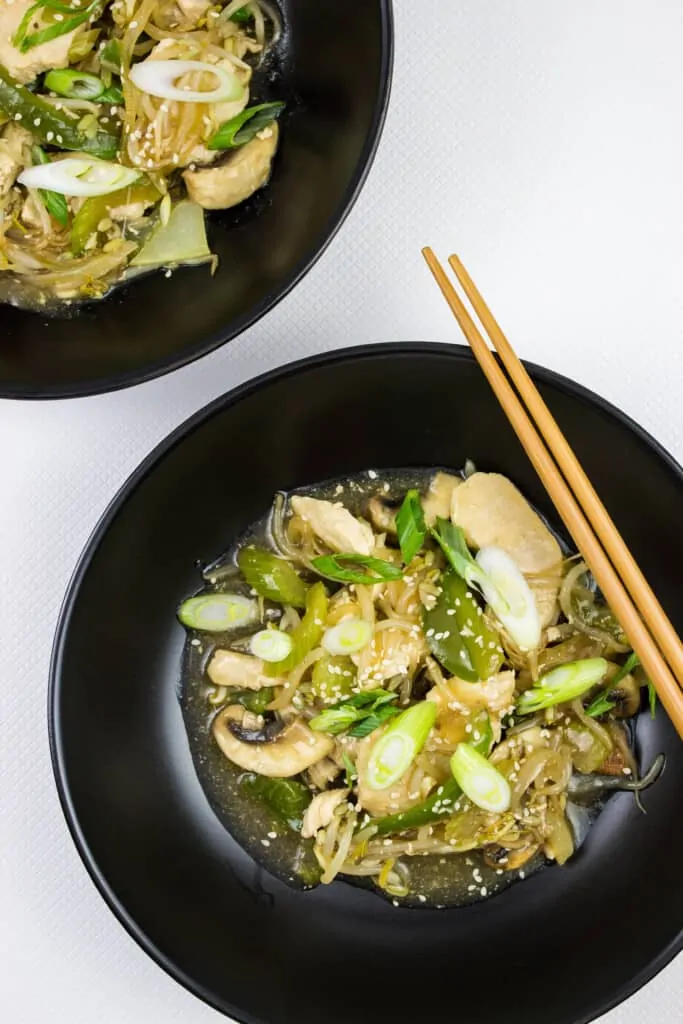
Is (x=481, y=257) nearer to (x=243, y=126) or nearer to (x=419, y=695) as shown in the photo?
(x=243, y=126)

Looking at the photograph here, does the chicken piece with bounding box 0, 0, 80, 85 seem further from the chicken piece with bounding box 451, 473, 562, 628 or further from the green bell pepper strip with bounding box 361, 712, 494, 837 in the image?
the green bell pepper strip with bounding box 361, 712, 494, 837

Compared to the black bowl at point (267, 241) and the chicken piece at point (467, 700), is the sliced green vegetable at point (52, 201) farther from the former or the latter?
the chicken piece at point (467, 700)

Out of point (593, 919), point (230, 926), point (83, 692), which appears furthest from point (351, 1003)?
point (83, 692)

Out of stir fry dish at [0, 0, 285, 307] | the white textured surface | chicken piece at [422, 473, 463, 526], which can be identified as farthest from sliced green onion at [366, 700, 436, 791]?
stir fry dish at [0, 0, 285, 307]

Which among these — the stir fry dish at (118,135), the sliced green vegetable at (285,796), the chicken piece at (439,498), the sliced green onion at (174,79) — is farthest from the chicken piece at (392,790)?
the sliced green onion at (174,79)

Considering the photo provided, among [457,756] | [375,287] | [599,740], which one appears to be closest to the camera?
[457,756]

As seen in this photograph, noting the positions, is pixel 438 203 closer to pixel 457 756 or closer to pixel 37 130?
pixel 37 130

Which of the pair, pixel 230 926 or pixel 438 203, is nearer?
pixel 230 926
